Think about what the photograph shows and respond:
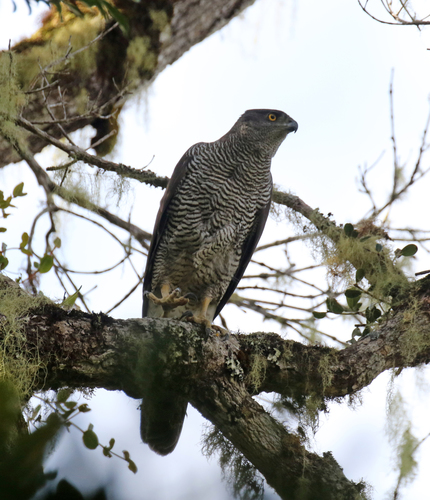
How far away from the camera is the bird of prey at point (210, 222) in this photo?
4.50 metres

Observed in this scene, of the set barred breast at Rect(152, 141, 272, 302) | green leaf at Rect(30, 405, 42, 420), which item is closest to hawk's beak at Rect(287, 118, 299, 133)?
barred breast at Rect(152, 141, 272, 302)

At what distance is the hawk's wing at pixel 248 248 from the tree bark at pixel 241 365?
71.6 inches

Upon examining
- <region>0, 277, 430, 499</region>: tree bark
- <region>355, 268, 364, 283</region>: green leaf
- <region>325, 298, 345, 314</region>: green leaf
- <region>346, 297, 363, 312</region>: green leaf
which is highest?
<region>355, 268, 364, 283</region>: green leaf

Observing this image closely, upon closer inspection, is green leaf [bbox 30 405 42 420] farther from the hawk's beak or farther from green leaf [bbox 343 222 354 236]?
the hawk's beak

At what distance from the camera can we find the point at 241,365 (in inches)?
115

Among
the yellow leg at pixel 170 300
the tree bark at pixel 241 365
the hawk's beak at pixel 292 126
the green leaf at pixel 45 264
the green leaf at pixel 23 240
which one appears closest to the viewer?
the tree bark at pixel 241 365

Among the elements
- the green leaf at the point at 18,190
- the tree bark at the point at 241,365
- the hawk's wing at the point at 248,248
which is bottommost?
the tree bark at the point at 241,365

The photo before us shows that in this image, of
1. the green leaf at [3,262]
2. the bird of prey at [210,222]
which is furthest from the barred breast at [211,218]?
the green leaf at [3,262]

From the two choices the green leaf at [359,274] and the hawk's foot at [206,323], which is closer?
the hawk's foot at [206,323]

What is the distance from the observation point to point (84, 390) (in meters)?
2.48

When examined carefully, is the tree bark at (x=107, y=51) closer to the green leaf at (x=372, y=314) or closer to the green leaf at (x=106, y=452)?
the green leaf at (x=372, y=314)

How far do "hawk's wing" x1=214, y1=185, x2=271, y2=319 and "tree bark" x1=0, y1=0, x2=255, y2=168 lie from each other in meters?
1.69

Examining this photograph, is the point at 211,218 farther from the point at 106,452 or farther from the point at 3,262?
the point at 106,452

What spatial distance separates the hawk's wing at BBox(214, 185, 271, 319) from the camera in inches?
189
